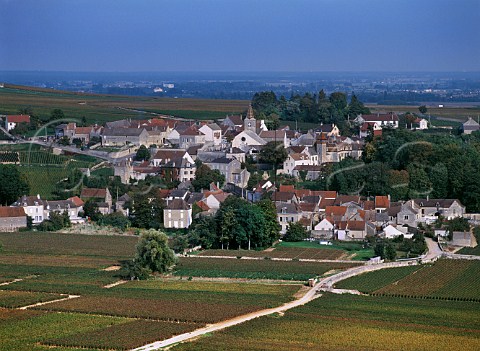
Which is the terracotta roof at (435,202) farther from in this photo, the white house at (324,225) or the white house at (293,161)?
the white house at (293,161)

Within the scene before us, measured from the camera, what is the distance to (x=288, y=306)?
32.8m

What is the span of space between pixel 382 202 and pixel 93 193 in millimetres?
12897

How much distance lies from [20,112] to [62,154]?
14.8 meters

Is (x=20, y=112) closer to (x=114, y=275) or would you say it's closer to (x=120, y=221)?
(x=120, y=221)

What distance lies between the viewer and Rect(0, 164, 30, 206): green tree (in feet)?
168

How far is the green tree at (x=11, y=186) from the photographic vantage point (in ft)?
168

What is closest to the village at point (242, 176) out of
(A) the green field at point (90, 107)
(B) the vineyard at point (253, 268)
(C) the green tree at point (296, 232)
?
(C) the green tree at point (296, 232)

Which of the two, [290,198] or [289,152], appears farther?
[289,152]

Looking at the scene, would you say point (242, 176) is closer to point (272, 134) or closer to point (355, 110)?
point (272, 134)

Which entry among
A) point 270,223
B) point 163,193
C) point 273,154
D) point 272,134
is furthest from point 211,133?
point 270,223

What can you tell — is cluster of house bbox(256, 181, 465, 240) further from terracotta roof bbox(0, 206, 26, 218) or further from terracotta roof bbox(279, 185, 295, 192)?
terracotta roof bbox(0, 206, 26, 218)

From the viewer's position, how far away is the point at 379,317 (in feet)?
102

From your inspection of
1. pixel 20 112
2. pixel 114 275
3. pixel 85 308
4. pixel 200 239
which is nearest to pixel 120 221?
pixel 200 239

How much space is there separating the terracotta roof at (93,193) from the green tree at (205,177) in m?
4.40
